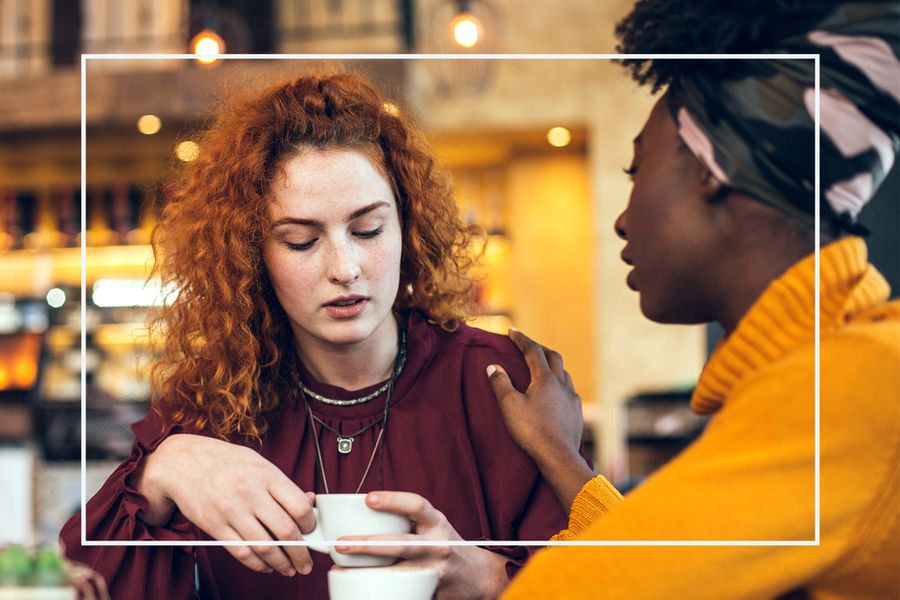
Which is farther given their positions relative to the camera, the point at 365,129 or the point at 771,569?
the point at 365,129

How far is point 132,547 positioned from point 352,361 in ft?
0.85

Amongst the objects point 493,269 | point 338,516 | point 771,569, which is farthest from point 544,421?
point 493,269

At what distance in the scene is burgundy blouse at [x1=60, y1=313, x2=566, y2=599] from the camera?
0.94 m

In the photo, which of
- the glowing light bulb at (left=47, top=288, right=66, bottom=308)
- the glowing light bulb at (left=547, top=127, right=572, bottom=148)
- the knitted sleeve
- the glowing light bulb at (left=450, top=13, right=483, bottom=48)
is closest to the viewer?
the knitted sleeve

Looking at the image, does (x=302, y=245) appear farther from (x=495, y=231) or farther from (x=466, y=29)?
(x=495, y=231)

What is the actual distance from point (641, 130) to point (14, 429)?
390 centimetres

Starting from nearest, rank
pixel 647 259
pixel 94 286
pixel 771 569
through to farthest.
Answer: pixel 771 569 → pixel 647 259 → pixel 94 286

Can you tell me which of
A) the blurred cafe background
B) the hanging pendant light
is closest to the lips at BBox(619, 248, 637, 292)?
the hanging pendant light

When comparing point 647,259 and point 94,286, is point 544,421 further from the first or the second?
point 94,286

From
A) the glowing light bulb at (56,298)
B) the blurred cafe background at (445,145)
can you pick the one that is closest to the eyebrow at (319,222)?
the blurred cafe background at (445,145)

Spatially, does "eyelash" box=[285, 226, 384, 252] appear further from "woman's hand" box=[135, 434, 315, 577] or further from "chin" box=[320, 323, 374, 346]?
"woman's hand" box=[135, 434, 315, 577]

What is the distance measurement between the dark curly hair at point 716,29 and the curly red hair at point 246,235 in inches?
12.0

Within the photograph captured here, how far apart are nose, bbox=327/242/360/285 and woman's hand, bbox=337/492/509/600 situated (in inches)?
8.4

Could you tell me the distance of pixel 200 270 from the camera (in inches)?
38.7
